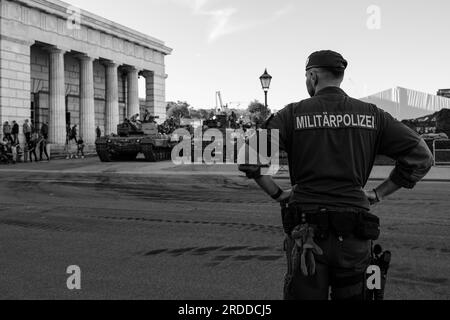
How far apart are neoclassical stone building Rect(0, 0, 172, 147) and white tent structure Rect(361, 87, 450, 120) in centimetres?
1946

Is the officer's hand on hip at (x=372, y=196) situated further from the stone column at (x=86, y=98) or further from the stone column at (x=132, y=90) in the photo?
the stone column at (x=132, y=90)

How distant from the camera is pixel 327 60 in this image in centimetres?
289

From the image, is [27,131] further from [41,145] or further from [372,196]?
[372,196]

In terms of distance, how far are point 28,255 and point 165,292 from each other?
2.35 m

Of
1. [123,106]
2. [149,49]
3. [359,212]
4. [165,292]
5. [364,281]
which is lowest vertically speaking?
[165,292]

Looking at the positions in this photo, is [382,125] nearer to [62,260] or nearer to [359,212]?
[359,212]

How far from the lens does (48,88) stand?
36906mm

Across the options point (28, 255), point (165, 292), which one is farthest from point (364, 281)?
point (28, 255)

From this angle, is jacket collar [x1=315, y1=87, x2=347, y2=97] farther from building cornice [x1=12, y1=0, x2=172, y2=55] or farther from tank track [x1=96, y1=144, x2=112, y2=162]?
building cornice [x1=12, y1=0, x2=172, y2=55]

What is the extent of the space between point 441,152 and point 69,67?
28.1 m

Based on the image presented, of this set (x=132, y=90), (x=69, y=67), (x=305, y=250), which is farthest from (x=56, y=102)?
(x=305, y=250)

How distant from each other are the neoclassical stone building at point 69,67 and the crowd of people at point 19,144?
1553 millimetres

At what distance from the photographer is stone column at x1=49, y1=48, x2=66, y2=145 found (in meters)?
33.8

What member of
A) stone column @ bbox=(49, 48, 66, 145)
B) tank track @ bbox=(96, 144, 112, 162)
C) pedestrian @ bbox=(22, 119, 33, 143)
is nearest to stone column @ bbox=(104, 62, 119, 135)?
stone column @ bbox=(49, 48, 66, 145)
